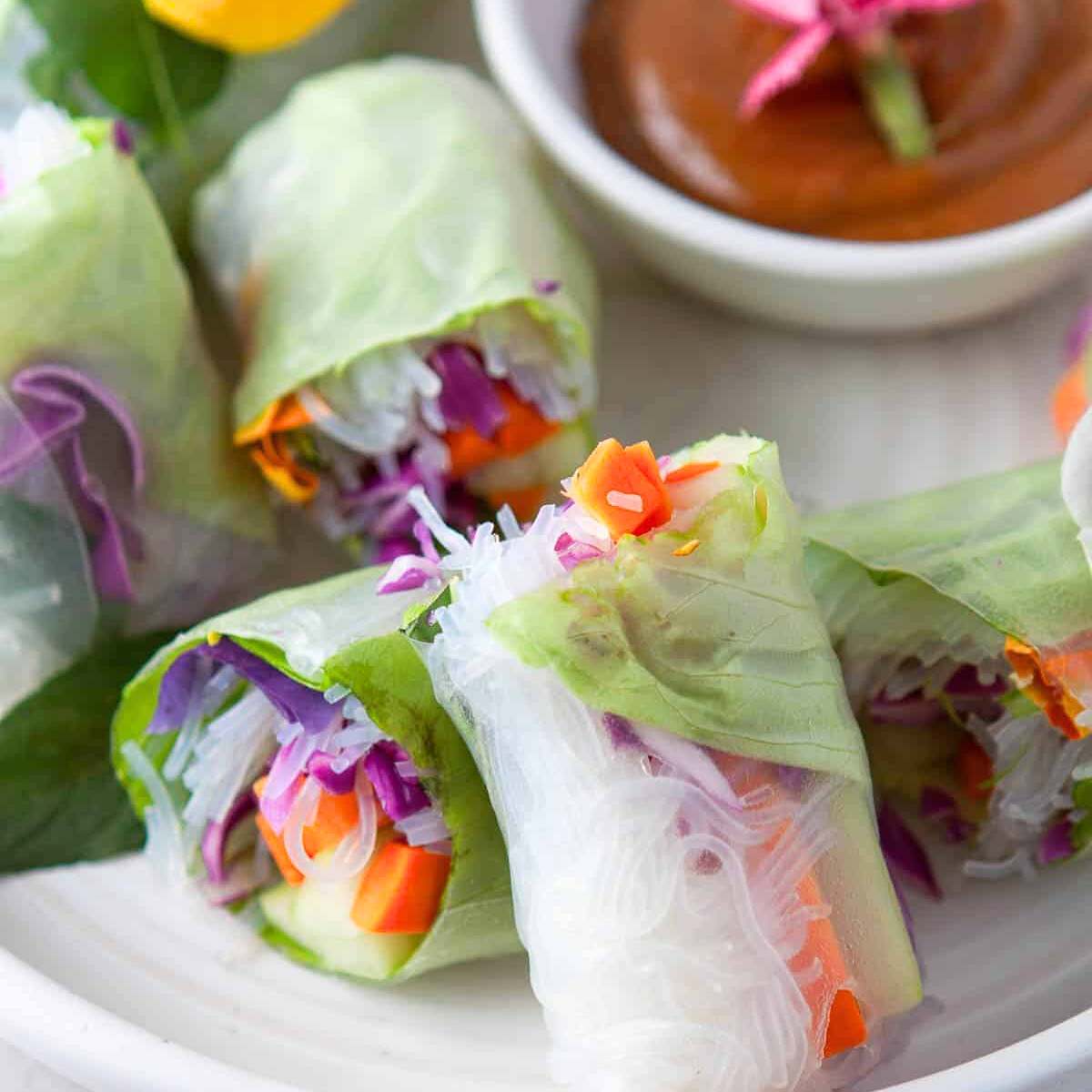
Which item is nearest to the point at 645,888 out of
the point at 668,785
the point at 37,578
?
the point at 668,785

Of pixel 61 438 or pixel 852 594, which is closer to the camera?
pixel 852 594

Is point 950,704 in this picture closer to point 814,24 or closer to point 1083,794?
point 1083,794

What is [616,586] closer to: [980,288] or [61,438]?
[61,438]

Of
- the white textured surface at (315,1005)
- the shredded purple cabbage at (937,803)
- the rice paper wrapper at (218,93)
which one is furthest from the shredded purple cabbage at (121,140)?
the shredded purple cabbage at (937,803)

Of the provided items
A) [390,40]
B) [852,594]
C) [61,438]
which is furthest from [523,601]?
[390,40]

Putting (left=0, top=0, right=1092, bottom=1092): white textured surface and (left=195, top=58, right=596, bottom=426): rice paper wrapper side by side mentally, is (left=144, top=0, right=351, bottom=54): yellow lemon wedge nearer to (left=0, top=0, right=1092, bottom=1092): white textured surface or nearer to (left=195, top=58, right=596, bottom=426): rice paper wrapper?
(left=195, top=58, right=596, bottom=426): rice paper wrapper

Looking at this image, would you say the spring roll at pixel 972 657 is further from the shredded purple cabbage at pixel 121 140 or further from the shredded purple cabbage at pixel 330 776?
the shredded purple cabbage at pixel 121 140
